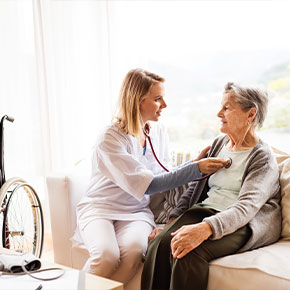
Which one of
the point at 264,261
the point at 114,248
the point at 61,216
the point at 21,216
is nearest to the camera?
the point at 264,261

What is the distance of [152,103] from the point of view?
2.06 metres

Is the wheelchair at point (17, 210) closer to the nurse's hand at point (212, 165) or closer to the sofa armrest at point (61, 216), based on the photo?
the sofa armrest at point (61, 216)

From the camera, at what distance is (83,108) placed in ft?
10.8

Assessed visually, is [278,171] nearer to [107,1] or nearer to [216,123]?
[216,123]

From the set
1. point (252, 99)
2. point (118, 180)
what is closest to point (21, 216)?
point (118, 180)

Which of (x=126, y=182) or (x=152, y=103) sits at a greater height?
(x=152, y=103)

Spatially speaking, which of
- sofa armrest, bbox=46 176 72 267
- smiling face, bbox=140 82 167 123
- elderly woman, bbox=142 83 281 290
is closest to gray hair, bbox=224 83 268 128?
elderly woman, bbox=142 83 281 290

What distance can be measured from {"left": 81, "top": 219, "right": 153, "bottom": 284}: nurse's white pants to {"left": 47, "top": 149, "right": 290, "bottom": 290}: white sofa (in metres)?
0.08

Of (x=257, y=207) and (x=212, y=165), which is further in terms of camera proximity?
(x=212, y=165)

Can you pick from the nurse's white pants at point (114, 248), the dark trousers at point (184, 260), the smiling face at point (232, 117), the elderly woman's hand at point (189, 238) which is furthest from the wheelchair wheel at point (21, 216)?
the smiling face at point (232, 117)

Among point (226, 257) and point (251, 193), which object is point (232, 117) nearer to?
point (251, 193)

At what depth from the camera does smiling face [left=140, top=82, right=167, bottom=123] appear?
2055mm

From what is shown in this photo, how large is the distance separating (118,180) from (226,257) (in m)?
0.65

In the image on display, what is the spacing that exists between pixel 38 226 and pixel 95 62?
1571mm
